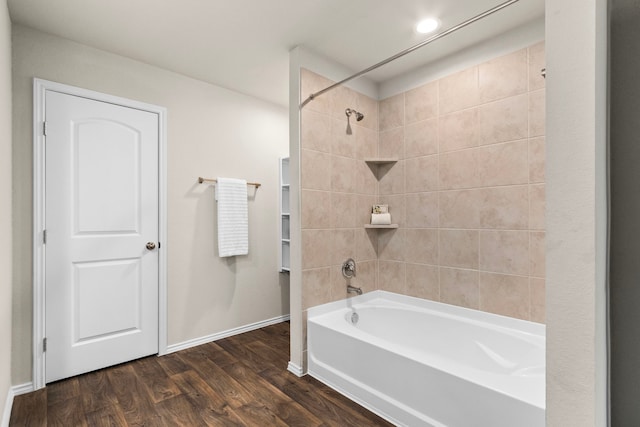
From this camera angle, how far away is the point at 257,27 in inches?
83.0

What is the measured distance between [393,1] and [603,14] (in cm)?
146

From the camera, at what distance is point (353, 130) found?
2.71m

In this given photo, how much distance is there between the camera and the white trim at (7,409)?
5.53 feet

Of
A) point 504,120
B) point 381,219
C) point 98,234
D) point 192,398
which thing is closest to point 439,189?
point 381,219

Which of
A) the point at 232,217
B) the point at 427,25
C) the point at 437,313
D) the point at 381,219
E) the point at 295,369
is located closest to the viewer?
the point at 427,25

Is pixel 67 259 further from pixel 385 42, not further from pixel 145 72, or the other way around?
pixel 385 42

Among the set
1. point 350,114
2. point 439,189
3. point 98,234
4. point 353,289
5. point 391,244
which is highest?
point 350,114

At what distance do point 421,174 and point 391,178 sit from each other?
29cm

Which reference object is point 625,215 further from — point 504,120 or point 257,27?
point 257,27

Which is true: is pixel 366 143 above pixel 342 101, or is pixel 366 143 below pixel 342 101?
below

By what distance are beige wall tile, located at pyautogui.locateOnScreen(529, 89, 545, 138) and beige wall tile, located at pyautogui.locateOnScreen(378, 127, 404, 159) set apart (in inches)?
38.0

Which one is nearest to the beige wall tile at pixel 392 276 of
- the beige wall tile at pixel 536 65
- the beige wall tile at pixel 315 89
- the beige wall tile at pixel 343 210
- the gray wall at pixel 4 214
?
the beige wall tile at pixel 343 210

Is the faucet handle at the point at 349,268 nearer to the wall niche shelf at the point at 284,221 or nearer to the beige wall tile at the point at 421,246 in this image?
the beige wall tile at the point at 421,246

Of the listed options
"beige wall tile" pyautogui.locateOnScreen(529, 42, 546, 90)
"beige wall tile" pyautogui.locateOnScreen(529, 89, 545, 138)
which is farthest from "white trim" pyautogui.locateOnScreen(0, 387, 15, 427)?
"beige wall tile" pyautogui.locateOnScreen(529, 42, 546, 90)
